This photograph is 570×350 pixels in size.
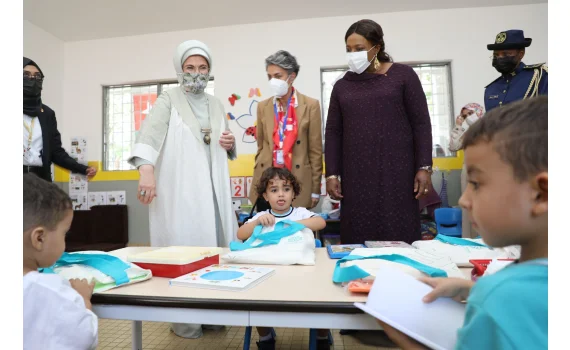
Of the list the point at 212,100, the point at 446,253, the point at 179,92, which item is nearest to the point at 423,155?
the point at 446,253

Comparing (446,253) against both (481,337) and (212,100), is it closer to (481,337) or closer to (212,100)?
(481,337)

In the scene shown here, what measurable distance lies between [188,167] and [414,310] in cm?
178

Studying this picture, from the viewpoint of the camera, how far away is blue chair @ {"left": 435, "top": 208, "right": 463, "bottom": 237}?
3668 mm

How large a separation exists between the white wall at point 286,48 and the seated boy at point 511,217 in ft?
14.8

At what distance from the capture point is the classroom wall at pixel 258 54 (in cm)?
474

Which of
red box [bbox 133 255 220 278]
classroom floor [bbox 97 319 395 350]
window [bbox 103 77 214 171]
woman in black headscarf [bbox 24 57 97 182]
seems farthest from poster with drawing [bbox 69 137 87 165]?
red box [bbox 133 255 220 278]

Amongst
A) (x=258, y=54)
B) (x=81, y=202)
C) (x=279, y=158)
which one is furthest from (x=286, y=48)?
(x=81, y=202)

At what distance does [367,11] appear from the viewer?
16.1 feet

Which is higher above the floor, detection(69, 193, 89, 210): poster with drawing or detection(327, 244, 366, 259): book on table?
detection(327, 244, 366, 259): book on table

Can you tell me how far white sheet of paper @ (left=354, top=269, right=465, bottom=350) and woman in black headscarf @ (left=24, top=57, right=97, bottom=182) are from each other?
2819 millimetres

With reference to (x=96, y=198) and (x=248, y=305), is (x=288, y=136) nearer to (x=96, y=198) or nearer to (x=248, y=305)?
(x=248, y=305)

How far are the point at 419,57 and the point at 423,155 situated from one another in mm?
3307

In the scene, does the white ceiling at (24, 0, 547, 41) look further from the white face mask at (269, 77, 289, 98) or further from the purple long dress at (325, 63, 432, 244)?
the purple long dress at (325, 63, 432, 244)

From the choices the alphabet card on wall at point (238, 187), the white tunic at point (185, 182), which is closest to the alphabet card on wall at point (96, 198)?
the alphabet card on wall at point (238, 187)
